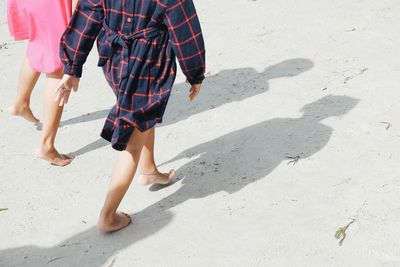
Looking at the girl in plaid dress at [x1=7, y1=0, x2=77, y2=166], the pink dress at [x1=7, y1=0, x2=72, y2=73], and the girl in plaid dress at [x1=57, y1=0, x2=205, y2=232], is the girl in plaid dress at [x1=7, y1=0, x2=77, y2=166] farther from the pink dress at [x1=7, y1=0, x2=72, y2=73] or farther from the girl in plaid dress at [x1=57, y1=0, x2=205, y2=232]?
the girl in plaid dress at [x1=57, y1=0, x2=205, y2=232]

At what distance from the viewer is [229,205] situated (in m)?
3.27

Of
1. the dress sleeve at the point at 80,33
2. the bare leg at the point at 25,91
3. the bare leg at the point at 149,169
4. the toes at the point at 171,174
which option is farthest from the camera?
the bare leg at the point at 25,91

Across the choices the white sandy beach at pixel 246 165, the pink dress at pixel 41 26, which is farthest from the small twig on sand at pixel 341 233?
the pink dress at pixel 41 26

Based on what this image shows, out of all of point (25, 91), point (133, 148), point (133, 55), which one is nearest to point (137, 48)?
point (133, 55)

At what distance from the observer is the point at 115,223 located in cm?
308

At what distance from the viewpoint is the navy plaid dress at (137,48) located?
2.69m

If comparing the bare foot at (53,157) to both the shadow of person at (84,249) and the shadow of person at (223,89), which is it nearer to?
the shadow of person at (223,89)

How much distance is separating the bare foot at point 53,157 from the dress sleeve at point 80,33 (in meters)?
0.89

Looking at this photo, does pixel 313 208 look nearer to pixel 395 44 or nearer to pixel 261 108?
pixel 261 108

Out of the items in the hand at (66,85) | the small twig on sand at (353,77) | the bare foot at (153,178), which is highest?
the hand at (66,85)

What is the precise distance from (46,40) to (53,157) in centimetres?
70

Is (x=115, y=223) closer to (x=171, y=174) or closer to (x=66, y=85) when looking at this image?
(x=171, y=174)

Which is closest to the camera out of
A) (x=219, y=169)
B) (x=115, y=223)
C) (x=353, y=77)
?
(x=115, y=223)

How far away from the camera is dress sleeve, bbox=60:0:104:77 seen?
282cm
